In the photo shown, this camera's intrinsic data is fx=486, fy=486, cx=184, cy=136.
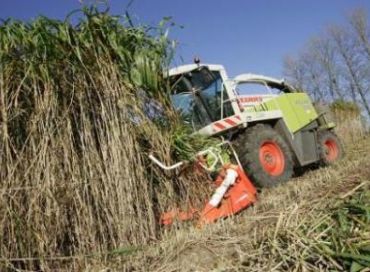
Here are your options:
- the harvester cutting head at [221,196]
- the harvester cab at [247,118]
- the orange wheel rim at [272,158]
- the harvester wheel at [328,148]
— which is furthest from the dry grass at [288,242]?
the harvester wheel at [328,148]

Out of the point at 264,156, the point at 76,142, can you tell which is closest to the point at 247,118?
the point at 264,156

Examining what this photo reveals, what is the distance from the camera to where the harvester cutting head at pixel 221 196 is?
410 centimetres

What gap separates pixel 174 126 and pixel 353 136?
11.0 meters

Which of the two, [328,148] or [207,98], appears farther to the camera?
[328,148]

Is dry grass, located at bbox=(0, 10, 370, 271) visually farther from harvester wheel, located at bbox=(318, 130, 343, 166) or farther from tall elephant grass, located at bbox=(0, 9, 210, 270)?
harvester wheel, located at bbox=(318, 130, 343, 166)

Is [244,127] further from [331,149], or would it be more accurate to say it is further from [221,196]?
[331,149]

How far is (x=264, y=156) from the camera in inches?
237

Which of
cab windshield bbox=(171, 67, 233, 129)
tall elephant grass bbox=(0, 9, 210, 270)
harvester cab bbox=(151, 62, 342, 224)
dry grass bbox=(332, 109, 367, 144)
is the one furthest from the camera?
dry grass bbox=(332, 109, 367, 144)

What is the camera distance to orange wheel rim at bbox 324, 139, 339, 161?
8344 mm

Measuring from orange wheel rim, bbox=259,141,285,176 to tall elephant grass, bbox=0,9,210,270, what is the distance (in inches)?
83.7

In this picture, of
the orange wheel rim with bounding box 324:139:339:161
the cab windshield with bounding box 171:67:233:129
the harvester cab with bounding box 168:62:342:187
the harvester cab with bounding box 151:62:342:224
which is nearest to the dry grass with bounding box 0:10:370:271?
the harvester cab with bounding box 151:62:342:224

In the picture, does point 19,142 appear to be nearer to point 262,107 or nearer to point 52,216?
point 52,216

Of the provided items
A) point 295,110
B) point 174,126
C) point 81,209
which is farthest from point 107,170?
point 295,110

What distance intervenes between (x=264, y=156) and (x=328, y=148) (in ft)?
9.36
